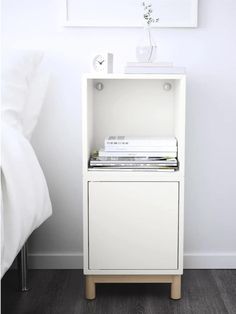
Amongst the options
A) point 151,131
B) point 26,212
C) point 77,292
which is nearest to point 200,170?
point 151,131

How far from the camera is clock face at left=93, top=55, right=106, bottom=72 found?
6.68ft

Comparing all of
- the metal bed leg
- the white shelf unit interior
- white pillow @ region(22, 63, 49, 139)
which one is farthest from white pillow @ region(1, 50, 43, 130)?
the metal bed leg

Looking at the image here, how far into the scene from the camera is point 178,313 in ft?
6.41

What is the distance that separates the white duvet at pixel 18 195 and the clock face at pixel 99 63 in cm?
41

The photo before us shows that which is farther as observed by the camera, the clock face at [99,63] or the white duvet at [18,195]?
the clock face at [99,63]

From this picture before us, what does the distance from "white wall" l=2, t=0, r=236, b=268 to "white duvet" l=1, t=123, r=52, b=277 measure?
1.26 ft

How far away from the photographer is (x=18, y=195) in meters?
1.69

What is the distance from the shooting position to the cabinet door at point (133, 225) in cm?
200

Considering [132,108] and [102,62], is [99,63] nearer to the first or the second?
[102,62]

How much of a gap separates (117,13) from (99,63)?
382 millimetres

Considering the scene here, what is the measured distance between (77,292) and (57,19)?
1.25 meters

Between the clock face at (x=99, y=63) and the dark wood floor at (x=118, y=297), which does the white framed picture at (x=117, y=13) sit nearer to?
the clock face at (x=99, y=63)

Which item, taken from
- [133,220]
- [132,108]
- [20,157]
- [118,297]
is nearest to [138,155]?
[133,220]

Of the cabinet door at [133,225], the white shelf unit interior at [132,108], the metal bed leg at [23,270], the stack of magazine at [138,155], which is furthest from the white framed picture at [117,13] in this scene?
the metal bed leg at [23,270]
